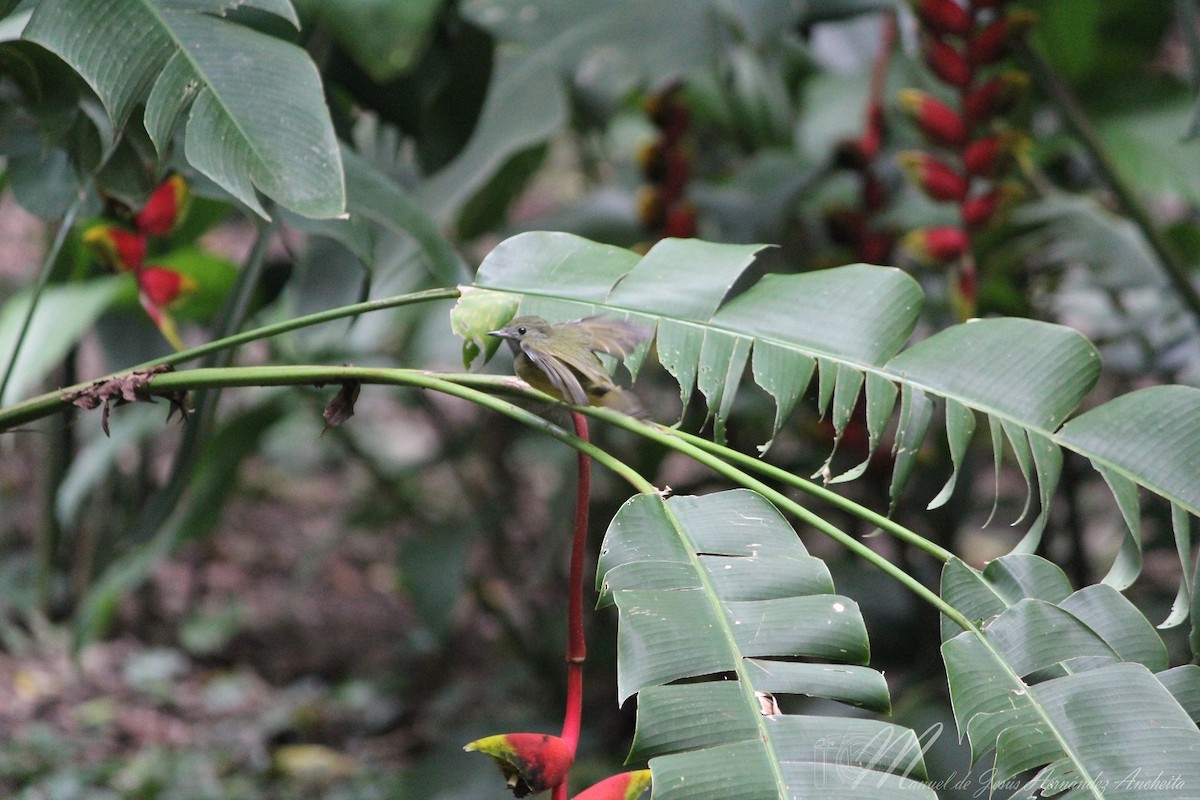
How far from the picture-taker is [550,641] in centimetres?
168

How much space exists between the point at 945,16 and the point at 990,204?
22 centimetres

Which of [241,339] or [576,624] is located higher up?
[241,339]

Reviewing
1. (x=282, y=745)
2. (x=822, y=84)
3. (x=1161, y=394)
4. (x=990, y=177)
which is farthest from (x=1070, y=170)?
(x=282, y=745)

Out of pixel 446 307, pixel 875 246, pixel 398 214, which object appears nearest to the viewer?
pixel 398 214

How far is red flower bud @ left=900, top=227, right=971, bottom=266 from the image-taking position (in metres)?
1.19

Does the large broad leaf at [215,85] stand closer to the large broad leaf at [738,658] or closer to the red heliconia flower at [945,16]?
the large broad leaf at [738,658]

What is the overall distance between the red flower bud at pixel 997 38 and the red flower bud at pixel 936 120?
2.7 inches

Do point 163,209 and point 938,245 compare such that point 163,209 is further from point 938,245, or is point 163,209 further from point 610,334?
point 938,245

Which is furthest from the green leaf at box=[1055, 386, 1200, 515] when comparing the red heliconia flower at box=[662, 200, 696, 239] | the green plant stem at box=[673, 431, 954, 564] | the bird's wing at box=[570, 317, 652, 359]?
the red heliconia flower at box=[662, 200, 696, 239]

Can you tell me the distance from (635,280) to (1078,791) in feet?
1.06

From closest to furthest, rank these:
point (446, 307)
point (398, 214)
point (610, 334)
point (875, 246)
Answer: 1. point (610, 334)
2. point (398, 214)
3. point (875, 246)
4. point (446, 307)

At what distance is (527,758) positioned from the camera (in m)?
0.42

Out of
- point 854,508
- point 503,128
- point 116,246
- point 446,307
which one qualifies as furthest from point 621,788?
point 446,307

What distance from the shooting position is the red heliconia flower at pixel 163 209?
0.76 m
